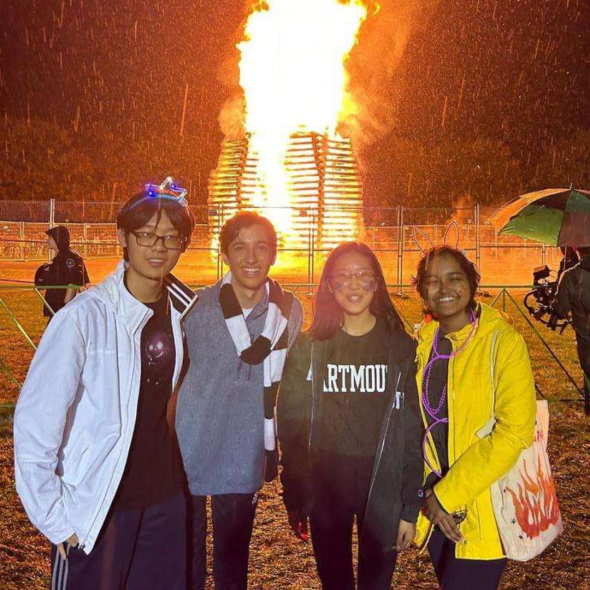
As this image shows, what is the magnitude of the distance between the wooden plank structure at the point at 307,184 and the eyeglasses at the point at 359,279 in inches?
651

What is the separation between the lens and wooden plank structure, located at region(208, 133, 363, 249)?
19.8 metres

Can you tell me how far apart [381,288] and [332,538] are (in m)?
1.13

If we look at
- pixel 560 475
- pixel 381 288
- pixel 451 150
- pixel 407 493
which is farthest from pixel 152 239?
pixel 451 150

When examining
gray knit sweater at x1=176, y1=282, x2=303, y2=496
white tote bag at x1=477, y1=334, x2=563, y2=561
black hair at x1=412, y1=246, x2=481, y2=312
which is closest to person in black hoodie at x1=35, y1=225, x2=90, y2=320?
gray knit sweater at x1=176, y1=282, x2=303, y2=496

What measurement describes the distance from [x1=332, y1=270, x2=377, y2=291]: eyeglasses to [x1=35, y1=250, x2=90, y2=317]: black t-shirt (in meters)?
7.18

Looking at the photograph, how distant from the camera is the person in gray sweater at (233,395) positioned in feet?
9.85

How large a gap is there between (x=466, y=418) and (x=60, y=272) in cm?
780

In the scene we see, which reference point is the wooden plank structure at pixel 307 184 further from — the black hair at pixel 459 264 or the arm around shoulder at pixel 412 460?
the arm around shoulder at pixel 412 460

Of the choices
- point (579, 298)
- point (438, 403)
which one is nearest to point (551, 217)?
point (579, 298)

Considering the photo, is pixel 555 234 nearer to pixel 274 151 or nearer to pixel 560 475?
pixel 560 475

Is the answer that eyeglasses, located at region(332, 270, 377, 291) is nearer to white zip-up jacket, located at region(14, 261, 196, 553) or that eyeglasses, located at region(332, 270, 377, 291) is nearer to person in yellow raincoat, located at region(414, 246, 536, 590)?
person in yellow raincoat, located at region(414, 246, 536, 590)

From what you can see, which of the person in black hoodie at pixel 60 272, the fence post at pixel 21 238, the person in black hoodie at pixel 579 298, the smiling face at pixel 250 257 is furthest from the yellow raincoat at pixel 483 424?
the fence post at pixel 21 238

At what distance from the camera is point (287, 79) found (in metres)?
21.0

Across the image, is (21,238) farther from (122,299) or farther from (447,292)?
(447,292)
